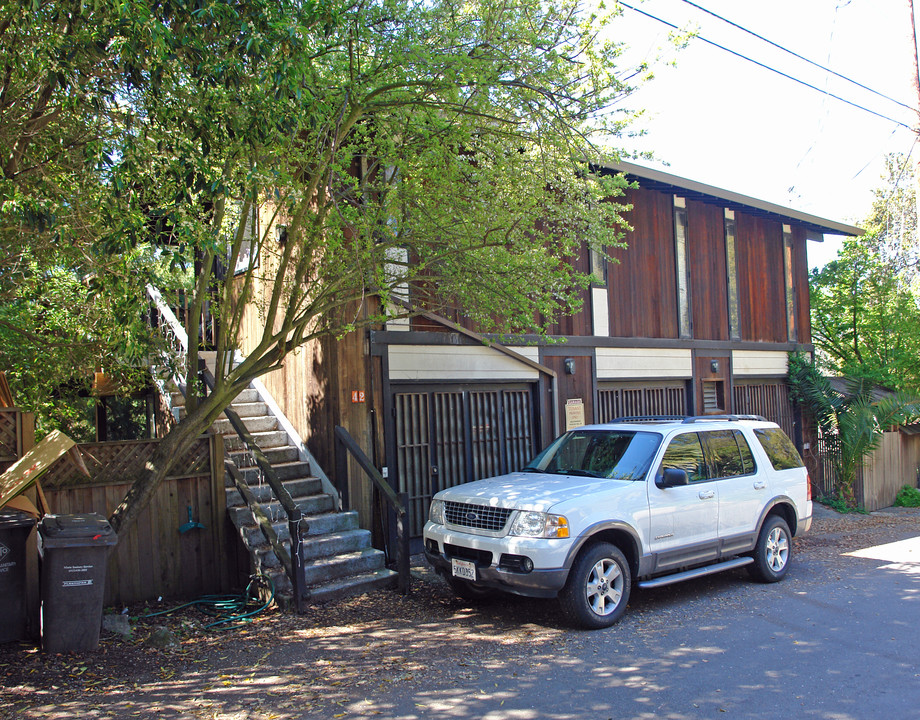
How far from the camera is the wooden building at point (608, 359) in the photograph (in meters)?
9.75

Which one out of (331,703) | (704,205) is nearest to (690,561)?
(331,703)

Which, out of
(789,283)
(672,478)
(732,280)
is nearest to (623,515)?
(672,478)

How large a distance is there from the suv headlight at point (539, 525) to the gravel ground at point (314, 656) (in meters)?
0.86

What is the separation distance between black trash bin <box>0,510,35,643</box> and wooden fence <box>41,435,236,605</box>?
98 cm

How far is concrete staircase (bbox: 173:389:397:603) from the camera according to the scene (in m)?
7.62

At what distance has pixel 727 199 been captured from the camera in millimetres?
14359

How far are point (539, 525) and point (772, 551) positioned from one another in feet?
11.6

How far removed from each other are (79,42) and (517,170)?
14.4ft

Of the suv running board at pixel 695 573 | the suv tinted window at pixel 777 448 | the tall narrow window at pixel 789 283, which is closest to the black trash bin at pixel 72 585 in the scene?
the suv running board at pixel 695 573

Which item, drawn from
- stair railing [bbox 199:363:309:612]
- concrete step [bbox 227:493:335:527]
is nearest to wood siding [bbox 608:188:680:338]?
concrete step [bbox 227:493:335:527]

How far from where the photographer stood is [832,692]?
5.00 metres

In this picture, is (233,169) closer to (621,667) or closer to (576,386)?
(621,667)

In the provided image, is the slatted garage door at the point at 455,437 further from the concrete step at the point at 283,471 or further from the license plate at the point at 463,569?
the license plate at the point at 463,569

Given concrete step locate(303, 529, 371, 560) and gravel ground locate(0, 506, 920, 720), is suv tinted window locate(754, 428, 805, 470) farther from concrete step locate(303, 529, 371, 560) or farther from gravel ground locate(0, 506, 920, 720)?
concrete step locate(303, 529, 371, 560)
